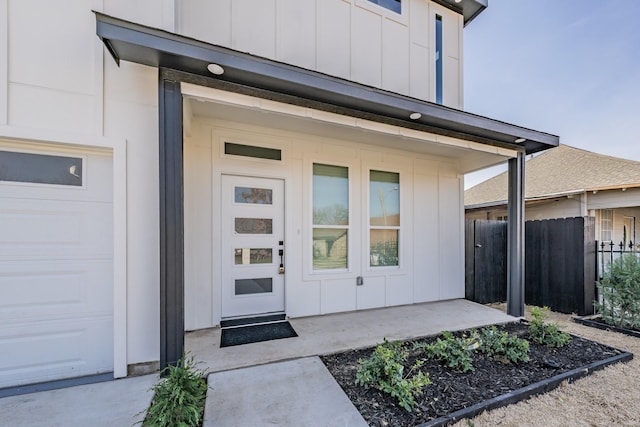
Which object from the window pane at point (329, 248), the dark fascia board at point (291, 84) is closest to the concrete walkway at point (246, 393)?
the window pane at point (329, 248)

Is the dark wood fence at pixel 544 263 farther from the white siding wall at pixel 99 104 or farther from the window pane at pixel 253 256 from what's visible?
the white siding wall at pixel 99 104

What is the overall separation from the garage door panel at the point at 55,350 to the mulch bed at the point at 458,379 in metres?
2.16

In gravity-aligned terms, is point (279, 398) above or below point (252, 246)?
below

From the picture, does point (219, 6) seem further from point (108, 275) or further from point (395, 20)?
point (108, 275)

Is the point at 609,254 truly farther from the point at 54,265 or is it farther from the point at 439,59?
the point at 54,265

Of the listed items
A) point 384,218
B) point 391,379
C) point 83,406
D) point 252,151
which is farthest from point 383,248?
point 83,406

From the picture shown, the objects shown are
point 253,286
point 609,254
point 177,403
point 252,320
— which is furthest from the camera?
point 609,254

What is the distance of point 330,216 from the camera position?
4.36 metres

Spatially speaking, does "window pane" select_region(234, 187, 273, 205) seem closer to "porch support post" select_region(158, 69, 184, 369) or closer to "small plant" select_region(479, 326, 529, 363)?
"porch support post" select_region(158, 69, 184, 369)

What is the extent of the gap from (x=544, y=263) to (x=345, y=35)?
546 cm

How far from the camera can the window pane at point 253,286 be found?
381 centimetres

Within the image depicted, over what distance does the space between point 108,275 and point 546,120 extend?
17018mm

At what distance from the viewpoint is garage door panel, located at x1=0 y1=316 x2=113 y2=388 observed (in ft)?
7.36

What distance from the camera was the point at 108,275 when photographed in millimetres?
2500
